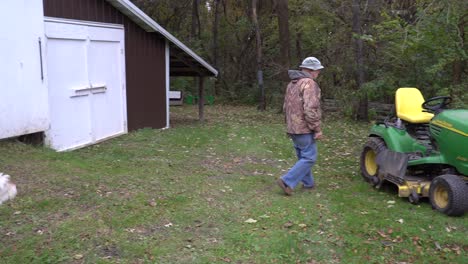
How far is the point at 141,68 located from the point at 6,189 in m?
7.42

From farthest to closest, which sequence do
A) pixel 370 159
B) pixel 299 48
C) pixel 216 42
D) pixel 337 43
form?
pixel 216 42, pixel 299 48, pixel 337 43, pixel 370 159

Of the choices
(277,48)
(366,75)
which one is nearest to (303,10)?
(277,48)

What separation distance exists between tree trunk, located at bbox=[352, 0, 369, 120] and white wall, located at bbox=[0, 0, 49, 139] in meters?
9.47


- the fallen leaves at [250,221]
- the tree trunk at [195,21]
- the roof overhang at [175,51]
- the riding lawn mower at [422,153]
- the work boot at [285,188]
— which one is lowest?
the fallen leaves at [250,221]

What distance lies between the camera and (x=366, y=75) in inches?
637

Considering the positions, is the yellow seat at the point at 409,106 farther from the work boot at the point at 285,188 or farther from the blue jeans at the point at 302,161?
the work boot at the point at 285,188

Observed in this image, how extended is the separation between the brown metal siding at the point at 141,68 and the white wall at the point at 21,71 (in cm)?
197

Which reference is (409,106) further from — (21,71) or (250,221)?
(21,71)

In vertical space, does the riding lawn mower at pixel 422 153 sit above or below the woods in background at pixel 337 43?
below

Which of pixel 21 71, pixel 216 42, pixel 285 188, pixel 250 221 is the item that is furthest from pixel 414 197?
pixel 216 42

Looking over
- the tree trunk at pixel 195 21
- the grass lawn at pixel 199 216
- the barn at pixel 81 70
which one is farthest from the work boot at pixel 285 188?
the tree trunk at pixel 195 21

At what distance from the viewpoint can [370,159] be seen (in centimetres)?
776

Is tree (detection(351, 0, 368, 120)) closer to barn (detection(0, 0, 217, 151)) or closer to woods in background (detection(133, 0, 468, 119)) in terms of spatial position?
woods in background (detection(133, 0, 468, 119))

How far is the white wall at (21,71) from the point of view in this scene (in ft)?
26.2
